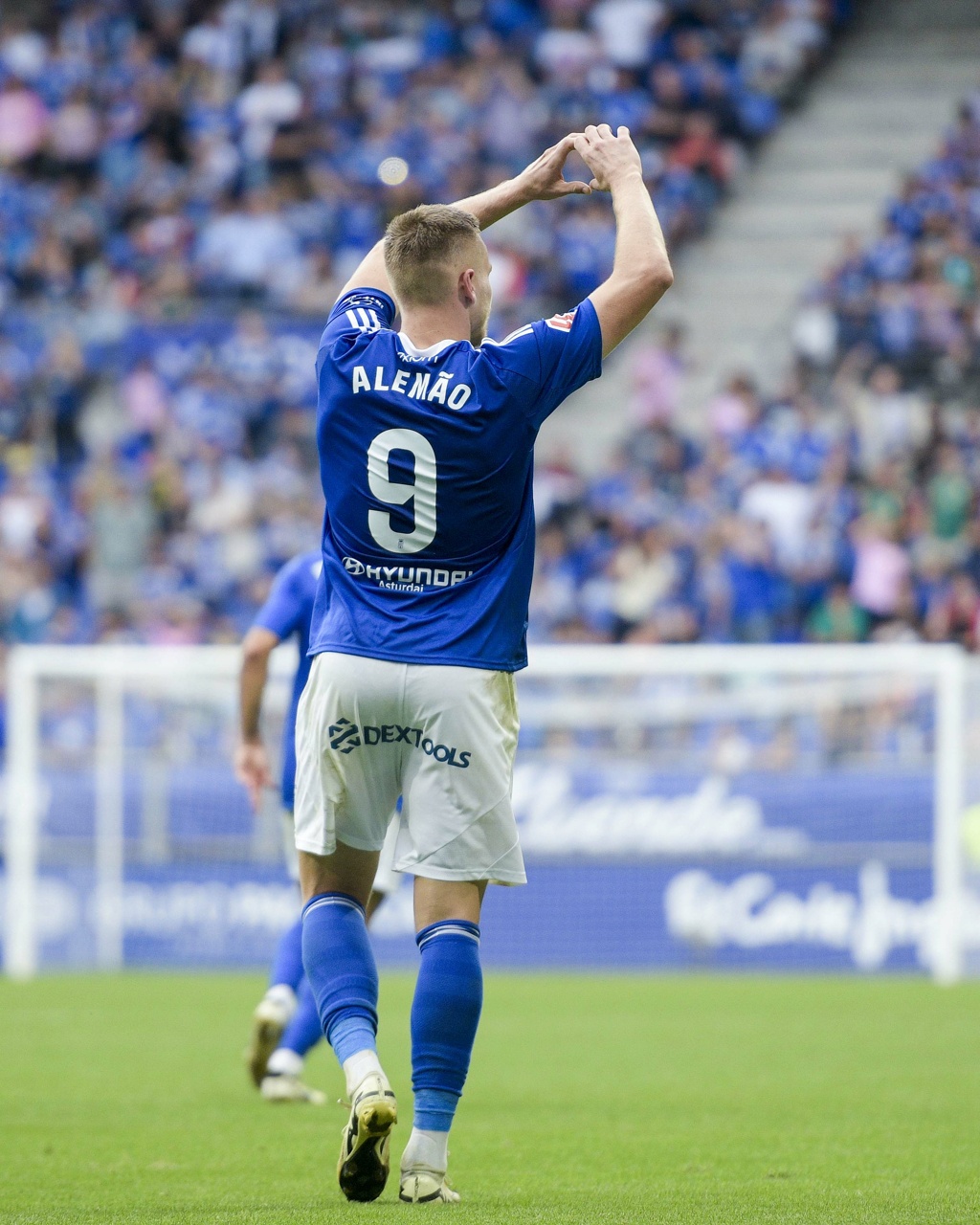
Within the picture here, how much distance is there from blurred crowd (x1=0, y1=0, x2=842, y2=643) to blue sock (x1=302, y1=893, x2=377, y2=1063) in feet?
35.1

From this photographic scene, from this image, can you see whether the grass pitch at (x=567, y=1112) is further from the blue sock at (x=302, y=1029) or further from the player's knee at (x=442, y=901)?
the player's knee at (x=442, y=901)

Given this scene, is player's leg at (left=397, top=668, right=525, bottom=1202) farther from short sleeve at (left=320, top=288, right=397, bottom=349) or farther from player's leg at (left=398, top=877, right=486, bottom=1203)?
short sleeve at (left=320, top=288, right=397, bottom=349)

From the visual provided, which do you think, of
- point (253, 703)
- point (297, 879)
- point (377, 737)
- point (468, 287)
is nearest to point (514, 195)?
point (468, 287)

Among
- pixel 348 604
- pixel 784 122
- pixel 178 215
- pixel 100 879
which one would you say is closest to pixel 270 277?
pixel 178 215

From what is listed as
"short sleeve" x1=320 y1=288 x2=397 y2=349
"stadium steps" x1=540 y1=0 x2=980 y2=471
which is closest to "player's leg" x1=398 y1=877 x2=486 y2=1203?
"short sleeve" x1=320 y1=288 x2=397 y2=349

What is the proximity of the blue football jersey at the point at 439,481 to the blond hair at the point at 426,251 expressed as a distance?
110mm

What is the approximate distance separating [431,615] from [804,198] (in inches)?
660

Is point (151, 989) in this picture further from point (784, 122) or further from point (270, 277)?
point (784, 122)

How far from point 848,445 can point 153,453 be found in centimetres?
637

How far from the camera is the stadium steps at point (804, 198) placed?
18.7 meters

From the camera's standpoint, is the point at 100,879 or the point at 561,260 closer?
the point at 100,879

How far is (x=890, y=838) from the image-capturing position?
12.2 metres

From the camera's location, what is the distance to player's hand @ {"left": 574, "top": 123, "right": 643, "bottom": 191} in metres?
4.54

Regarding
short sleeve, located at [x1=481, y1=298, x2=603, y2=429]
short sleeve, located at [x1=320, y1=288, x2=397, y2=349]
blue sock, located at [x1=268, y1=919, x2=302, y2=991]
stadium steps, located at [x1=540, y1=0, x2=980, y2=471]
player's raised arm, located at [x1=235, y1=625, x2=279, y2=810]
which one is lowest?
blue sock, located at [x1=268, y1=919, x2=302, y2=991]
